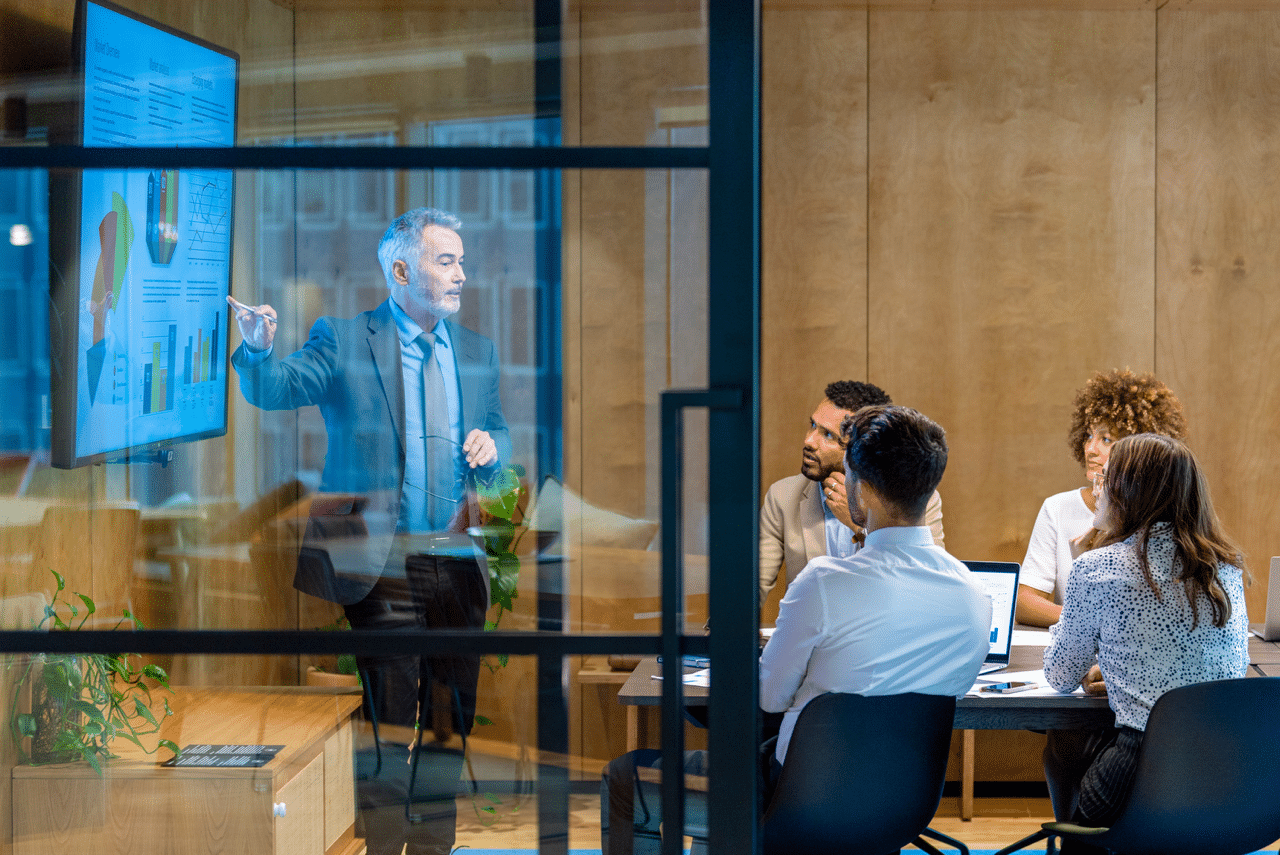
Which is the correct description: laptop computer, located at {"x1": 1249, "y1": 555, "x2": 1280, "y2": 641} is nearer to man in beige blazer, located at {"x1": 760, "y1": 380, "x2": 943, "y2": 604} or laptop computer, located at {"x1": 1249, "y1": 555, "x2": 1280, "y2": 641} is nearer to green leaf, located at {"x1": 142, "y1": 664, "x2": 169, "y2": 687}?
man in beige blazer, located at {"x1": 760, "y1": 380, "x2": 943, "y2": 604}

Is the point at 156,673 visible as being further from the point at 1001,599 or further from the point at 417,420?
the point at 1001,599

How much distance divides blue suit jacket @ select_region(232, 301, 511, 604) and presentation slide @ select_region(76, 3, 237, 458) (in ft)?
0.24

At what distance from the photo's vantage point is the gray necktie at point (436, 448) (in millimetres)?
1398

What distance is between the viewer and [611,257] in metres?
1.39

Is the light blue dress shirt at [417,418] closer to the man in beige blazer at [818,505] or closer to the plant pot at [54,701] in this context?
the plant pot at [54,701]

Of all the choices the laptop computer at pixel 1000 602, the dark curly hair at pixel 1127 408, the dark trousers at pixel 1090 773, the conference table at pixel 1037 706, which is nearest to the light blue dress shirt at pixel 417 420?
the conference table at pixel 1037 706

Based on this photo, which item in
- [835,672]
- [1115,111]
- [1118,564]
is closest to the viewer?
[835,672]

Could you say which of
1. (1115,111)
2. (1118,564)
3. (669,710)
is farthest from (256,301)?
(1115,111)

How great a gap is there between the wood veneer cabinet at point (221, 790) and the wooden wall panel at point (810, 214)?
9.92 ft

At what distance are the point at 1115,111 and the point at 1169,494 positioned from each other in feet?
7.83

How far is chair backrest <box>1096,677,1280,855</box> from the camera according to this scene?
219cm

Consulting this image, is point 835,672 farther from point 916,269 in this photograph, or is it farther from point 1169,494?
point 916,269

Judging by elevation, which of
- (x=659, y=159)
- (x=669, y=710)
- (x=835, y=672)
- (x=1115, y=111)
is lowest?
(x=835, y=672)

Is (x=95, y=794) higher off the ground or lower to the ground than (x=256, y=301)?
lower
